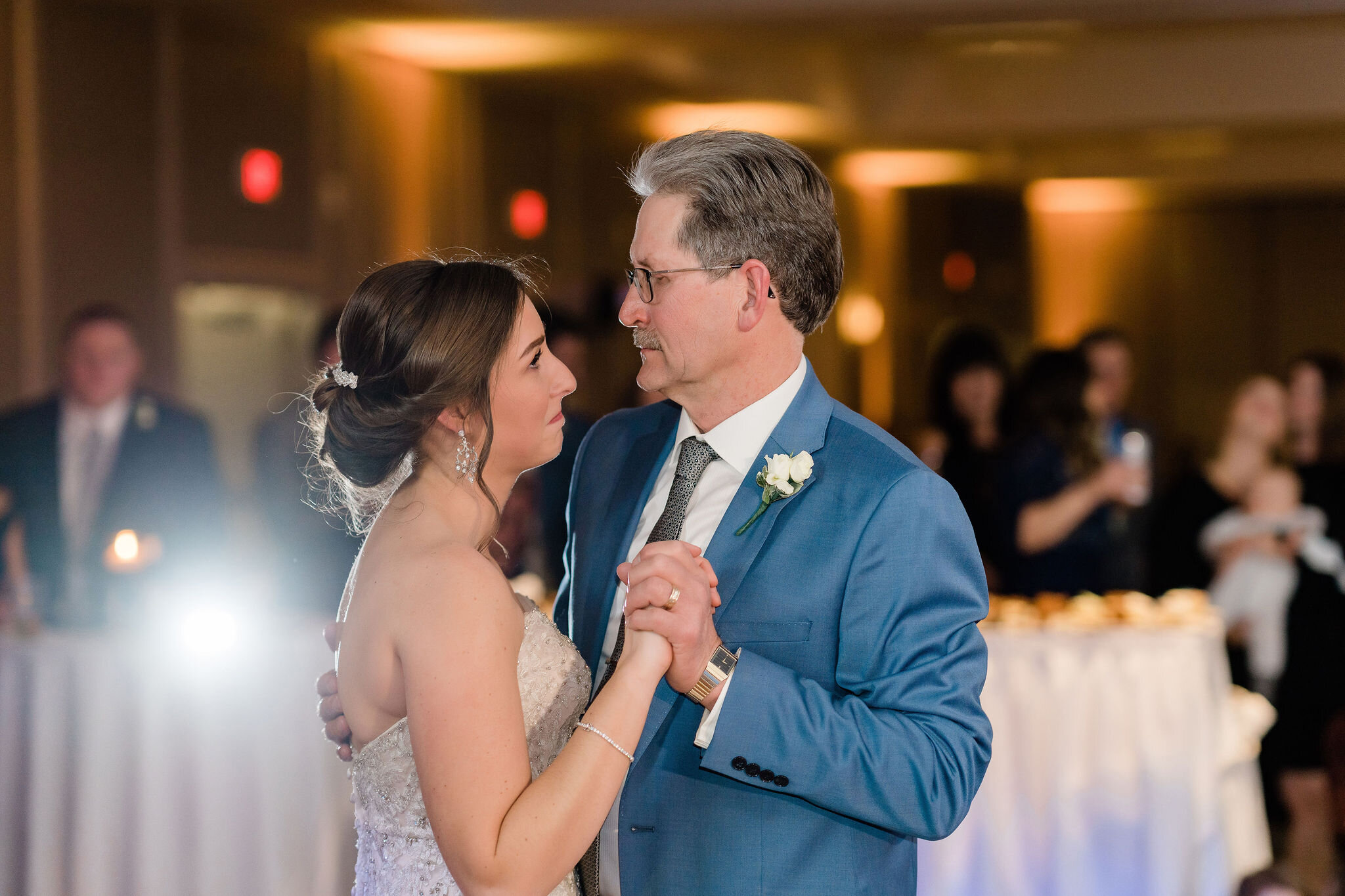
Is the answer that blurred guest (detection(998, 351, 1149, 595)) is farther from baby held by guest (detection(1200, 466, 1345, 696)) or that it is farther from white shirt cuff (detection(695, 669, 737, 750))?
white shirt cuff (detection(695, 669, 737, 750))

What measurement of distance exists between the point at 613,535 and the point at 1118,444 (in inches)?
117

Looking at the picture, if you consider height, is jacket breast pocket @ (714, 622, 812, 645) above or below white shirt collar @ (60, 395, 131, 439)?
below

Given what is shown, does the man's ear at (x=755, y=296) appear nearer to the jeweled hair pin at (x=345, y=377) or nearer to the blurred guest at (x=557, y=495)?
the jeweled hair pin at (x=345, y=377)

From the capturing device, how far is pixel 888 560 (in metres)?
1.61

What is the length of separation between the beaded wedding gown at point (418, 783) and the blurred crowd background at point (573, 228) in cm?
86

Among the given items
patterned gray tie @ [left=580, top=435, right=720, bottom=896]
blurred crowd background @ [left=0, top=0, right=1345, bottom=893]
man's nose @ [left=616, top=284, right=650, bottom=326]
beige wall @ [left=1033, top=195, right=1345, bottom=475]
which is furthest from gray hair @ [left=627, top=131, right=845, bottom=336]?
beige wall @ [left=1033, top=195, right=1345, bottom=475]

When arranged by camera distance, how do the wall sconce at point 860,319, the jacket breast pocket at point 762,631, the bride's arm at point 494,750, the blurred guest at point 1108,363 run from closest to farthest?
the bride's arm at point 494,750
the jacket breast pocket at point 762,631
the blurred guest at point 1108,363
the wall sconce at point 860,319

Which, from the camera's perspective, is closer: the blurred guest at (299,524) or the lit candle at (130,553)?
the lit candle at (130,553)

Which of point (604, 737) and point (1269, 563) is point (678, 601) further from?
point (1269, 563)

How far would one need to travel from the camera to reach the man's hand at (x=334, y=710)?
178 cm

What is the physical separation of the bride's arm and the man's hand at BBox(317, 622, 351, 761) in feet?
0.92

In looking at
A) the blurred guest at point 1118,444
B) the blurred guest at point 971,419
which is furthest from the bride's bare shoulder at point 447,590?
the blurred guest at point 971,419

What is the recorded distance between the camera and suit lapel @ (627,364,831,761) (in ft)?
5.51

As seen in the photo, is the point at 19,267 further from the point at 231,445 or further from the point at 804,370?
the point at 804,370
